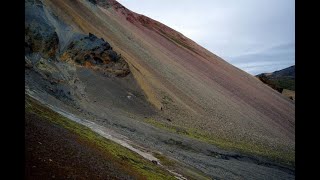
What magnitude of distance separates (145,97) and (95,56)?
20.2 ft

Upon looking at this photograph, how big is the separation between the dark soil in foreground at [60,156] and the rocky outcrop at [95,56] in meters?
17.9

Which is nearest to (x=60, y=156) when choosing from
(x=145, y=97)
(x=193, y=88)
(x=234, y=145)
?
(x=145, y=97)

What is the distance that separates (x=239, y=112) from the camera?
44375 millimetres

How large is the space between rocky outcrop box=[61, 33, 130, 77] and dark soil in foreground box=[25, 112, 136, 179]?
17.9 meters

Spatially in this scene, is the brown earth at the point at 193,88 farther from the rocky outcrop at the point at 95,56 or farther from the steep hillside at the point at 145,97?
the rocky outcrop at the point at 95,56

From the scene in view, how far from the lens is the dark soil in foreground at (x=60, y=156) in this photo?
8781 mm

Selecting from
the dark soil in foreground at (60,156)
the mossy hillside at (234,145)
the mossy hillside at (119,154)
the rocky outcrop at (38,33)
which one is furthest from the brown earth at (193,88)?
the dark soil in foreground at (60,156)

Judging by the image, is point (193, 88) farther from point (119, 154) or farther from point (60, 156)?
point (60, 156)

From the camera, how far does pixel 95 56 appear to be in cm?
3152

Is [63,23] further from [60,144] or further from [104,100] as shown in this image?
[60,144]

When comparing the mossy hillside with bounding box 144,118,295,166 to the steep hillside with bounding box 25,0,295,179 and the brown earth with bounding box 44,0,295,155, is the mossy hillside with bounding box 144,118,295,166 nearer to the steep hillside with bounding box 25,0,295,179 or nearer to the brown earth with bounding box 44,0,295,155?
the steep hillside with bounding box 25,0,295,179

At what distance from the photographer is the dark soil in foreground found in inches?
346
